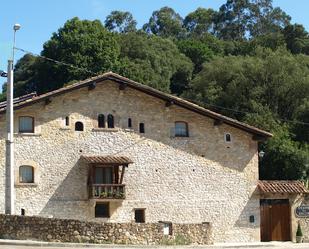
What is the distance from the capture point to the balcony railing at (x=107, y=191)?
113 ft

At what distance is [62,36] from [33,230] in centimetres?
5186

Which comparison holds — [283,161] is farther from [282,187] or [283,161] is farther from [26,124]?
[26,124]

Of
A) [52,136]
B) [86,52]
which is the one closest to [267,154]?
[52,136]

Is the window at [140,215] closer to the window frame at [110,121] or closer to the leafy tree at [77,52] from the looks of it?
the window frame at [110,121]

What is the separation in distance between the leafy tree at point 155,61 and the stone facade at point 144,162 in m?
34.9

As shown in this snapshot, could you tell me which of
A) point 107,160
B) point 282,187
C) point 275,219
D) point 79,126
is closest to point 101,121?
point 79,126

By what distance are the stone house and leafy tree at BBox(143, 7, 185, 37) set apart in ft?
261

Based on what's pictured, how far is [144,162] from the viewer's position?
119 ft

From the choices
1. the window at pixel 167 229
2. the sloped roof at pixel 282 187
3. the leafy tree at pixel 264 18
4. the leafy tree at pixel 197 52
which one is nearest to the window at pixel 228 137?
the sloped roof at pixel 282 187

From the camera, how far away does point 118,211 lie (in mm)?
35406

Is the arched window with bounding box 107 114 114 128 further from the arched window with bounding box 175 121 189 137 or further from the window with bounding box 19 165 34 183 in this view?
the window with bounding box 19 165 34 183

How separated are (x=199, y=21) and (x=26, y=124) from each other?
296 ft

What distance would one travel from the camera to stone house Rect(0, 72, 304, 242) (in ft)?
113

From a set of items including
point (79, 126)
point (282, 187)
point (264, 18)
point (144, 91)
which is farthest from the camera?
point (264, 18)
